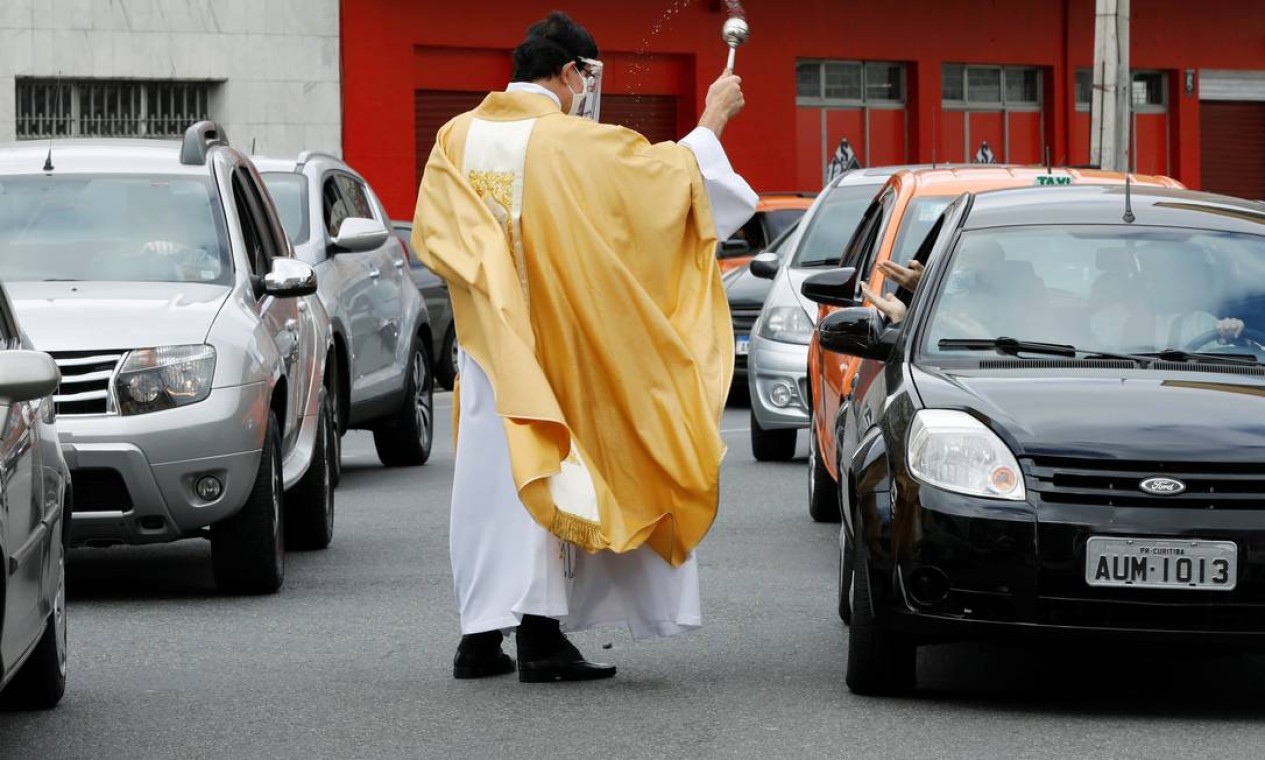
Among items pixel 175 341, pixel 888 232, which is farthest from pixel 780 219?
pixel 175 341

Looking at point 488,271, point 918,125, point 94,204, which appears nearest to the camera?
point 488,271

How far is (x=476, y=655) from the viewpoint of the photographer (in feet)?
23.9

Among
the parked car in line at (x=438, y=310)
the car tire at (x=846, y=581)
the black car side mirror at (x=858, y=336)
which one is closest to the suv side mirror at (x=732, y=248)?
the parked car in line at (x=438, y=310)

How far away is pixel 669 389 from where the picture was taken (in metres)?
7.17

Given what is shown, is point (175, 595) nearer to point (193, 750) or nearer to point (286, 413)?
point (286, 413)

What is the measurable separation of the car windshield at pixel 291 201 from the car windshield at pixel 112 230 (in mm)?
3294

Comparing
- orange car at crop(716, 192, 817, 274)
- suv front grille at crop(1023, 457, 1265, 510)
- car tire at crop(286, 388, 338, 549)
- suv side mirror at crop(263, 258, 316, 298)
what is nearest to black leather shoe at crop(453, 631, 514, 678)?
suv front grille at crop(1023, 457, 1265, 510)

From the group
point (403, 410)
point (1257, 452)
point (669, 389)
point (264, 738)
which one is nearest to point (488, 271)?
point (669, 389)

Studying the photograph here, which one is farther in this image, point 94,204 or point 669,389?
point 94,204

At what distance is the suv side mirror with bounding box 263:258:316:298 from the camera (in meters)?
9.60

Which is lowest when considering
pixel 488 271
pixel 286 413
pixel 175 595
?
pixel 175 595

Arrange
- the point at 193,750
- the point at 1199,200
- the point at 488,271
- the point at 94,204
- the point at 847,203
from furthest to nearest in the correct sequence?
the point at 847,203 < the point at 94,204 < the point at 1199,200 < the point at 488,271 < the point at 193,750

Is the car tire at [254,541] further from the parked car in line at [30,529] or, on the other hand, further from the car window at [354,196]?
the car window at [354,196]

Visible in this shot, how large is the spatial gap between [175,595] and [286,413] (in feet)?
3.24
